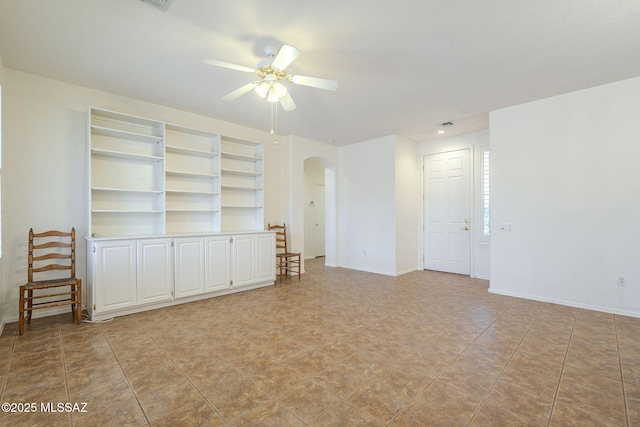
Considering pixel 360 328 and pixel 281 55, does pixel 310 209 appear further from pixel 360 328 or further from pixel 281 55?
pixel 281 55

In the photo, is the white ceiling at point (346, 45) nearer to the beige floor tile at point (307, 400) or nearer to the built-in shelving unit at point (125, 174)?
the built-in shelving unit at point (125, 174)

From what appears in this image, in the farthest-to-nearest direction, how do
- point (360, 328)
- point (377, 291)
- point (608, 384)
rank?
point (377, 291) → point (360, 328) → point (608, 384)

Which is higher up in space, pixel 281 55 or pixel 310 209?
pixel 281 55

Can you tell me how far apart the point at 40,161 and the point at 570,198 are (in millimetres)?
6483

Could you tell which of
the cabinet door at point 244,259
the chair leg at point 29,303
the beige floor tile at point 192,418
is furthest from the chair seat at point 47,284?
the beige floor tile at point 192,418

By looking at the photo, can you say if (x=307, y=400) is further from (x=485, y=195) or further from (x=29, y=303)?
(x=485, y=195)

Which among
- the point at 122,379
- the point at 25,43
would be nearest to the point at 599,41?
the point at 122,379

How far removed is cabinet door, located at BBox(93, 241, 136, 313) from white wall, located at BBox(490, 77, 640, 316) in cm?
491

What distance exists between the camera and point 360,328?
9.45 feet

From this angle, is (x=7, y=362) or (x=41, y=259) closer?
(x=7, y=362)

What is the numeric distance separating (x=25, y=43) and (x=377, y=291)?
4891 mm

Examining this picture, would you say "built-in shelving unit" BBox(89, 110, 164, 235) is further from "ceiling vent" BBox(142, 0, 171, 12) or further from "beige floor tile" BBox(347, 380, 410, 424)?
"beige floor tile" BBox(347, 380, 410, 424)

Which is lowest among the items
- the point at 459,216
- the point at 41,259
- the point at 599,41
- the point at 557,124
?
the point at 41,259

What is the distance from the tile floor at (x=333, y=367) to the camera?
1.63 m
